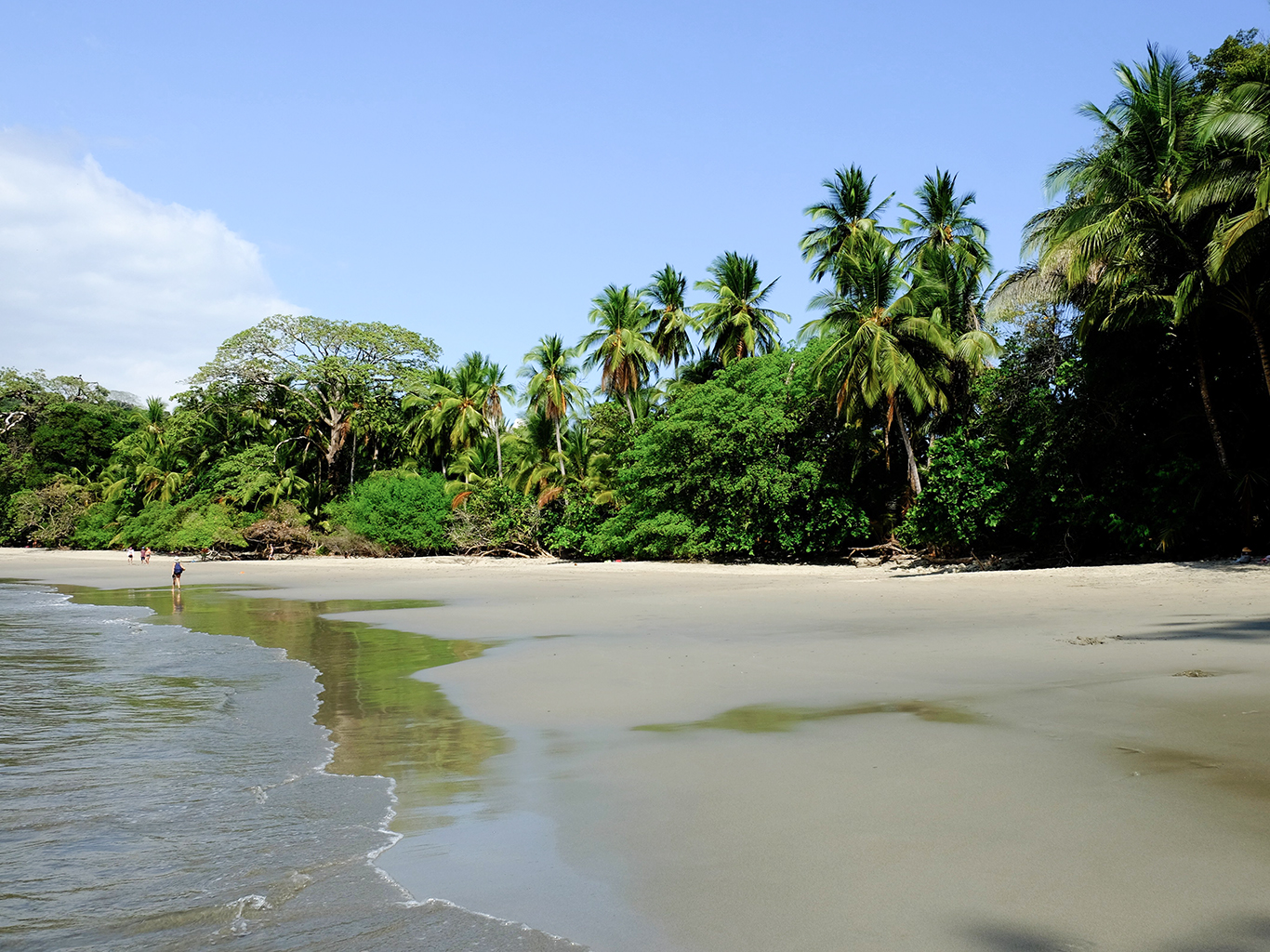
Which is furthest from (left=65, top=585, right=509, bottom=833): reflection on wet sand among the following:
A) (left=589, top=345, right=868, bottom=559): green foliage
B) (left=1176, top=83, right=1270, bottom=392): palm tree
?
(left=1176, top=83, right=1270, bottom=392): palm tree

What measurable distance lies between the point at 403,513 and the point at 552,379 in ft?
29.8

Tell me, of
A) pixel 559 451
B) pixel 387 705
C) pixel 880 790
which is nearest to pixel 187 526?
pixel 559 451

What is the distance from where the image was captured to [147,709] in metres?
7.88

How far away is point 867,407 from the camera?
2412cm

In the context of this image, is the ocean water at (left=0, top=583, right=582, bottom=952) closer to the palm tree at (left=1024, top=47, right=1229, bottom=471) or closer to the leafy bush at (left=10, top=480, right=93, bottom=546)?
the palm tree at (left=1024, top=47, right=1229, bottom=471)

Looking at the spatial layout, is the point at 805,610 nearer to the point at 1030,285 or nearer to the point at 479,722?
the point at 479,722

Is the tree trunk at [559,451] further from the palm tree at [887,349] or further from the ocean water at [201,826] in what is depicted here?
the ocean water at [201,826]

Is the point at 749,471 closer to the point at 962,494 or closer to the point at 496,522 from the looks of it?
the point at 962,494

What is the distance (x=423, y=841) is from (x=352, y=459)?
43501 mm

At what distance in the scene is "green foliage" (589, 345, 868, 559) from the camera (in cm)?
2609

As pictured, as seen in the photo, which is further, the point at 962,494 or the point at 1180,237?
the point at 962,494

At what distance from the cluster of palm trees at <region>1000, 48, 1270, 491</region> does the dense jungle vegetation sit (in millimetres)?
58

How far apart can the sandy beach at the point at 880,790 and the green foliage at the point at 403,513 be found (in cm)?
2923

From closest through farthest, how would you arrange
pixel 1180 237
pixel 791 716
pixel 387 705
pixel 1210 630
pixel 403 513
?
pixel 791 716, pixel 387 705, pixel 1210 630, pixel 1180 237, pixel 403 513
